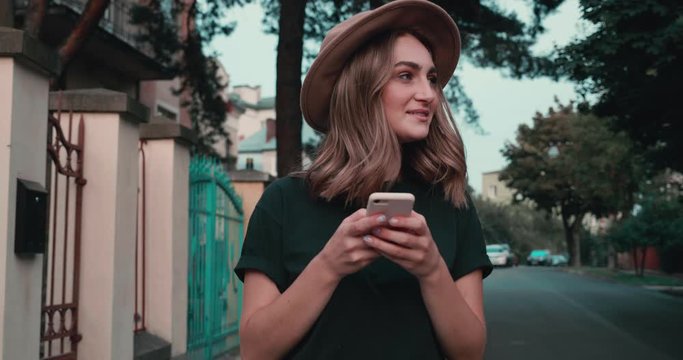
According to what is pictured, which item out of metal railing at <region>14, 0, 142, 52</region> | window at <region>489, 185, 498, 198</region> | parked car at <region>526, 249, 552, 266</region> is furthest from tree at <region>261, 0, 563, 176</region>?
window at <region>489, 185, 498, 198</region>

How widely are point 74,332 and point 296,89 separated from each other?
5.87 m

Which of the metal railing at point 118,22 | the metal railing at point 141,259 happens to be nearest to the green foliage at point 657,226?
the metal railing at point 118,22

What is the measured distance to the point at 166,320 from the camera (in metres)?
6.55

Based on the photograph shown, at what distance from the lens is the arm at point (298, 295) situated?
159 centimetres

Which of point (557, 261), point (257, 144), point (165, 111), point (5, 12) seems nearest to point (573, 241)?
point (557, 261)

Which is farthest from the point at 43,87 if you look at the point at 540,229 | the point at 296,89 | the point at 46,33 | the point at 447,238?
the point at 540,229

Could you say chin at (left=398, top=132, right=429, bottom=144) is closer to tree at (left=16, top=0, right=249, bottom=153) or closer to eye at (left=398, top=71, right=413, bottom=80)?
eye at (left=398, top=71, right=413, bottom=80)

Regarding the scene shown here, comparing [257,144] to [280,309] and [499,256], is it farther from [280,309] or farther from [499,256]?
[280,309]

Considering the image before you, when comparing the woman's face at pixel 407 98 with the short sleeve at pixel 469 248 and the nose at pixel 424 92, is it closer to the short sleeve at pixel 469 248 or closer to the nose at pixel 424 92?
the nose at pixel 424 92

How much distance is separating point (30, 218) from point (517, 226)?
79.6 m

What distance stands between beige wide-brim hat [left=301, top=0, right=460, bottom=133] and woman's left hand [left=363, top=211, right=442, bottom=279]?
1.96 ft

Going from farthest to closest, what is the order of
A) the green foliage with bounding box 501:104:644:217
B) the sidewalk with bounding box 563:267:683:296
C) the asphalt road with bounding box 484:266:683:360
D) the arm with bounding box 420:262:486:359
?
the green foliage with bounding box 501:104:644:217 < the sidewalk with bounding box 563:267:683:296 < the asphalt road with bounding box 484:266:683:360 < the arm with bounding box 420:262:486:359

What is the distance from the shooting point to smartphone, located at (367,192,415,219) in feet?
4.83

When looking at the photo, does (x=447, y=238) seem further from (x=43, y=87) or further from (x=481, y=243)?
(x=43, y=87)
